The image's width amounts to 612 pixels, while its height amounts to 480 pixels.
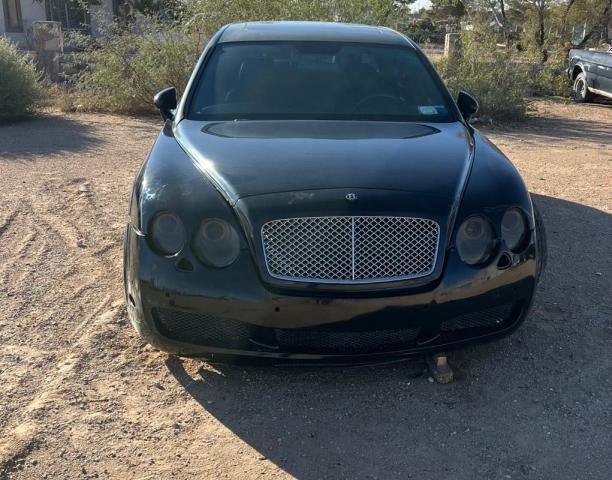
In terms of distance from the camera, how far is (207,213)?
9.12ft

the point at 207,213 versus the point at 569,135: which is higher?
the point at 207,213

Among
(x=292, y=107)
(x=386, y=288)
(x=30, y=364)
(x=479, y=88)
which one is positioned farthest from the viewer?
(x=479, y=88)

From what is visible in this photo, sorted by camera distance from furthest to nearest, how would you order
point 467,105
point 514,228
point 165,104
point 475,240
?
point 467,105 → point 165,104 → point 514,228 → point 475,240

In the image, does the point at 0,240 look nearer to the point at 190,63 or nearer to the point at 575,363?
the point at 575,363

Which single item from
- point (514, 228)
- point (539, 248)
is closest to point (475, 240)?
point (514, 228)

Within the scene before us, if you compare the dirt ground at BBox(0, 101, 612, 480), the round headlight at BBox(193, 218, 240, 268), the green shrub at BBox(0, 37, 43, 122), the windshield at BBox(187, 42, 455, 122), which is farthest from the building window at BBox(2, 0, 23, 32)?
the round headlight at BBox(193, 218, 240, 268)

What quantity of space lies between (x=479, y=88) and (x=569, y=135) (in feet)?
5.99

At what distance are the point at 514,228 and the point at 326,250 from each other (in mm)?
950

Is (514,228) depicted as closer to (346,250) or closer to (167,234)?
(346,250)

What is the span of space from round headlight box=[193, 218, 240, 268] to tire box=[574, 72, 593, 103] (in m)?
13.9

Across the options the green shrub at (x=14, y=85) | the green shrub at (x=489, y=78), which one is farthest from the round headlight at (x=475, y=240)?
the green shrub at (x=14, y=85)

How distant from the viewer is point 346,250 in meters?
2.75

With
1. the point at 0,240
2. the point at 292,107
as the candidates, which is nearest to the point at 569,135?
the point at 292,107

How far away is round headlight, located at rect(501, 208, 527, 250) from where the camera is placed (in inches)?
117
